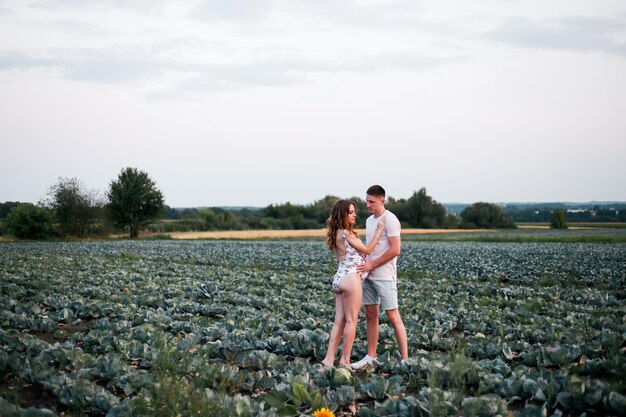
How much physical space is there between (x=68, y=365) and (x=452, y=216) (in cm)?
9121

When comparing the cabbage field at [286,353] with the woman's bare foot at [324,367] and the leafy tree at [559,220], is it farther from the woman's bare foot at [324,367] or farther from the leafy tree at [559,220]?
the leafy tree at [559,220]

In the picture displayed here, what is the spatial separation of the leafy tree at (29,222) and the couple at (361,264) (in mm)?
63215

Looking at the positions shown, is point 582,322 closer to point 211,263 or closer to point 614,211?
point 211,263

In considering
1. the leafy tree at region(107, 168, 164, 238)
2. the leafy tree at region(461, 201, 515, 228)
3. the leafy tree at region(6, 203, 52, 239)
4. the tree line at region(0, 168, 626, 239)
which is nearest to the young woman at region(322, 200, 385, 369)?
the tree line at region(0, 168, 626, 239)

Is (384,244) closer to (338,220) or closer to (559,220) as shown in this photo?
(338,220)

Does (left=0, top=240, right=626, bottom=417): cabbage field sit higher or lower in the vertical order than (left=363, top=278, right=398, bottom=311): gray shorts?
lower

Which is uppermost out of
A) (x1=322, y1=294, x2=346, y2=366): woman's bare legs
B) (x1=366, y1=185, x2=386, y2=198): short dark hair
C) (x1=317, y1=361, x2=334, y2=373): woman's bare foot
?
(x1=366, y1=185, x2=386, y2=198): short dark hair

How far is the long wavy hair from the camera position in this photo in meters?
7.15

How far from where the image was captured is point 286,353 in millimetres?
8570

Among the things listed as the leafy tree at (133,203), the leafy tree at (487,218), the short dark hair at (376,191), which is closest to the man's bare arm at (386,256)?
the short dark hair at (376,191)

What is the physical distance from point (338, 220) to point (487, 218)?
8864cm

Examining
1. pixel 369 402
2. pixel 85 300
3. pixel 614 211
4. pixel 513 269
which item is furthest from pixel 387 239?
pixel 614 211

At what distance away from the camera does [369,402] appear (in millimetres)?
6375

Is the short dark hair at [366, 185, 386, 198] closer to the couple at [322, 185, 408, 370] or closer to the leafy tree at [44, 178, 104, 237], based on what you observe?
the couple at [322, 185, 408, 370]
